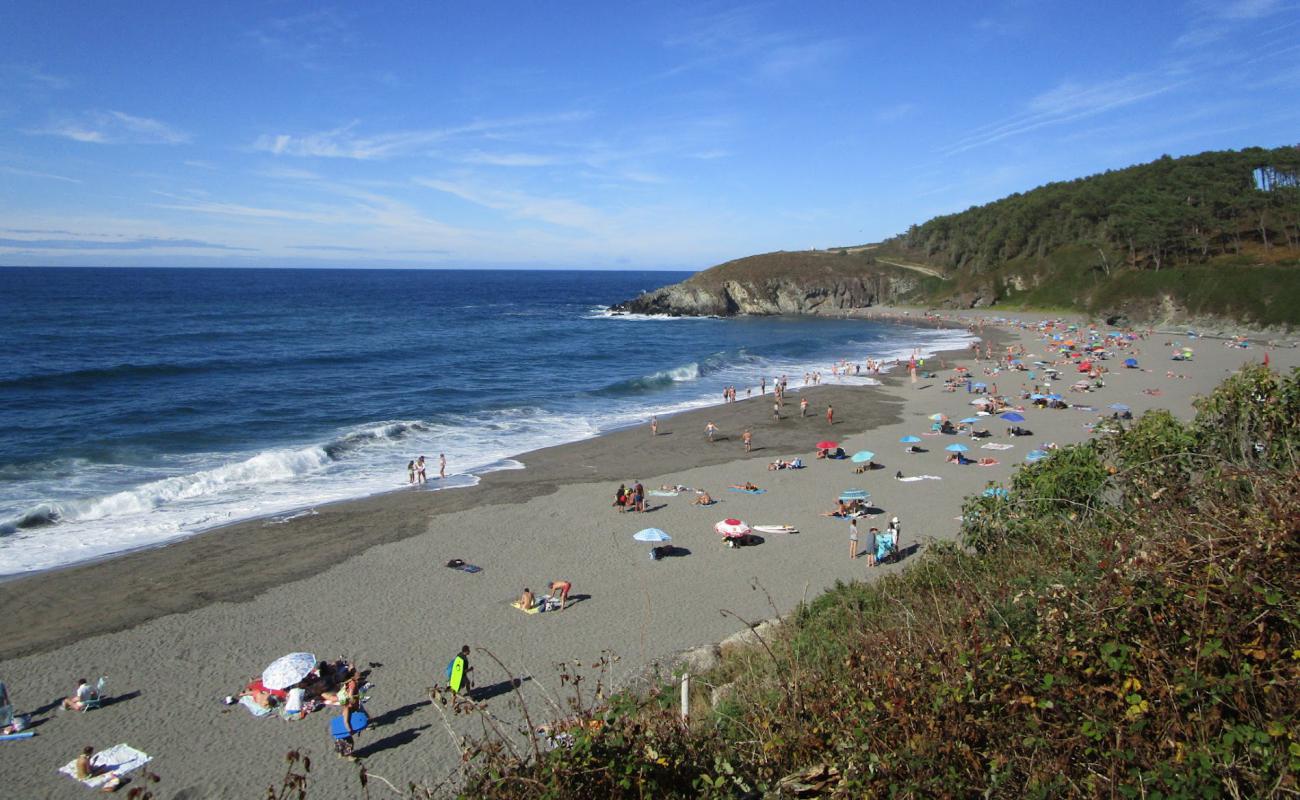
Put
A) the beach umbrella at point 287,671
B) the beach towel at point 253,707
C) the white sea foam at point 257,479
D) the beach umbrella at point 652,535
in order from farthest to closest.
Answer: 1. the white sea foam at point 257,479
2. the beach umbrella at point 652,535
3. the beach umbrella at point 287,671
4. the beach towel at point 253,707

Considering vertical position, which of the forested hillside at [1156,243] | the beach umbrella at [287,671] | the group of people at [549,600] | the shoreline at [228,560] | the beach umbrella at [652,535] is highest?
the forested hillside at [1156,243]

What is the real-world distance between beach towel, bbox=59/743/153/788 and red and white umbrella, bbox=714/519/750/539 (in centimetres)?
1250

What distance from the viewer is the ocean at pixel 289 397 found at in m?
23.2

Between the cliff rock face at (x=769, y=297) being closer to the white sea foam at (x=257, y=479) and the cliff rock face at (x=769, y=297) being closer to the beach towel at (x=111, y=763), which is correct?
the white sea foam at (x=257, y=479)

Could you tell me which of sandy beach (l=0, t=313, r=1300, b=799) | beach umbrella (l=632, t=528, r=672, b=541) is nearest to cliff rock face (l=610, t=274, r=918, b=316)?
sandy beach (l=0, t=313, r=1300, b=799)

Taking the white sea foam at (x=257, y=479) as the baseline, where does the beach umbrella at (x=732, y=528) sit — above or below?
above

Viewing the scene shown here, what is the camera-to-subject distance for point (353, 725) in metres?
10.9

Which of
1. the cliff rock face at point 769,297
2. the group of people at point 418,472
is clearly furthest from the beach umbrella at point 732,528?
the cliff rock face at point 769,297

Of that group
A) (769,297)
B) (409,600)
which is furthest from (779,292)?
(409,600)

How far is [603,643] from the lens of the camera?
46.0 feet

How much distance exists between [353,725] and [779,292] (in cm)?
9373

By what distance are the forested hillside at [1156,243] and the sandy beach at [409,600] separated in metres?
48.3

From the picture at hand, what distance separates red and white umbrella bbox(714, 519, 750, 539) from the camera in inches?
742

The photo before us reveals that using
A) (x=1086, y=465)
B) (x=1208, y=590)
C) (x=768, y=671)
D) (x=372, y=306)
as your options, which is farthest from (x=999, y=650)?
(x=372, y=306)
